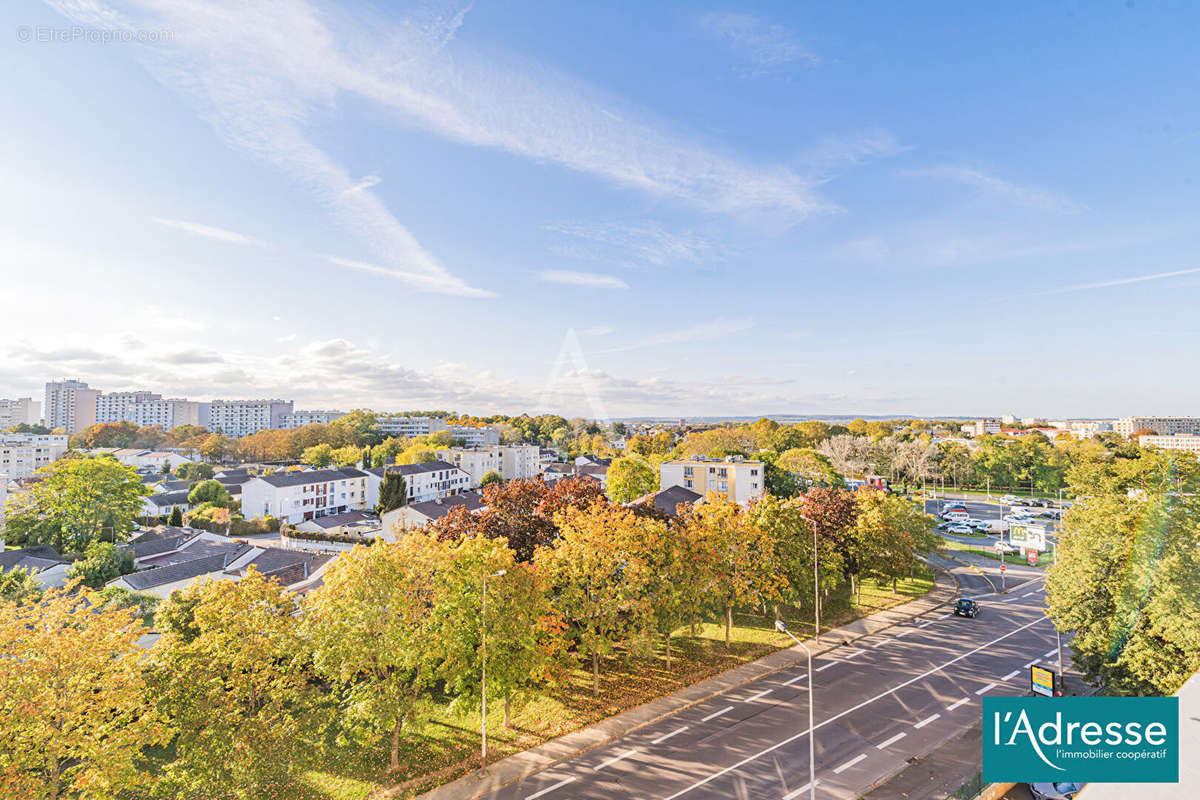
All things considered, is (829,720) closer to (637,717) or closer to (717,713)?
(717,713)

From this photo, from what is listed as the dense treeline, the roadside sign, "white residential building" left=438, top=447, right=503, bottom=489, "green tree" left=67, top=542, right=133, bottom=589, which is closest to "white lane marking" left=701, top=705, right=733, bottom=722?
the dense treeline

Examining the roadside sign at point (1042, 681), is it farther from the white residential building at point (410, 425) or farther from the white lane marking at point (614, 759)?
the white residential building at point (410, 425)

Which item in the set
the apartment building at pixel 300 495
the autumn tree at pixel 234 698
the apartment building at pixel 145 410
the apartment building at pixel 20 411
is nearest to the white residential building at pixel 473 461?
the apartment building at pixel 300 495

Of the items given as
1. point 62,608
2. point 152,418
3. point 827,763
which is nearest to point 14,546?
point 62,608

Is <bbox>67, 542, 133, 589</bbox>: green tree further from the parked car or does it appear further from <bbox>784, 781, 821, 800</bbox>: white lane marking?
the parked car

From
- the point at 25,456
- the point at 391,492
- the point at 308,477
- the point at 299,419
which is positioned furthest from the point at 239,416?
the point at 391,492

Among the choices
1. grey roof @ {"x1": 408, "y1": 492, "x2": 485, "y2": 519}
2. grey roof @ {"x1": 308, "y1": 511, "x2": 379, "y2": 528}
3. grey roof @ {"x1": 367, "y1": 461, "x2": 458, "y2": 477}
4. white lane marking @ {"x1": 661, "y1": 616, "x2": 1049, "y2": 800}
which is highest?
grey roof @ {"x1": 367, "y1": 461, "x2": 458, "y2": 477}
